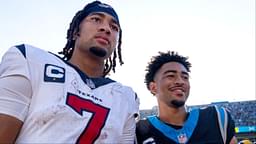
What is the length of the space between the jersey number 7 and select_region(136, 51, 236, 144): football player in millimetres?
951

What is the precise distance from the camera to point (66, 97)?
6.73ft

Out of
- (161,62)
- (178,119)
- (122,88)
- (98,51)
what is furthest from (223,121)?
(98,51)

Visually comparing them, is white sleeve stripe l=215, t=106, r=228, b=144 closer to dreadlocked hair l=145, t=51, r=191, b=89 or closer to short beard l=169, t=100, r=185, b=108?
short beard l=169, t=100, r=185, b=108

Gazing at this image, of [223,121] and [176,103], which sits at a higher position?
[176,103]

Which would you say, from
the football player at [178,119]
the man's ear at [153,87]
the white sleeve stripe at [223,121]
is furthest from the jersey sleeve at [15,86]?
the man's ear at [153,87]

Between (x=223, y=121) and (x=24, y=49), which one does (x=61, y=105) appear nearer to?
(x=24, y=49)

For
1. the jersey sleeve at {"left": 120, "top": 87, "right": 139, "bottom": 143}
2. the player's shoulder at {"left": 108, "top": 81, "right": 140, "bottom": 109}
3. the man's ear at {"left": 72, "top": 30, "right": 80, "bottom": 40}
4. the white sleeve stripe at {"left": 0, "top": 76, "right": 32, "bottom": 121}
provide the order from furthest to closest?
the man's ear at {"left": 72, "top": 30, "right": 80, "bottom": 40}, the player's shoulder at {"left": 108, "top": 81, "right": 140, "bottom": 109}, the jersey sleeve at {"left": 120, "top": 87, "right": 139, "bottom": 143}, the white sleeve stripe at {"left": 0, "top": 76, "right": 32, "bottom": 121}

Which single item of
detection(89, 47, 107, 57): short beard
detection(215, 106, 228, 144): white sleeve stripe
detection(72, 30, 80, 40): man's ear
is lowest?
detection(215, 106, 228, 144): white sleeve stripe

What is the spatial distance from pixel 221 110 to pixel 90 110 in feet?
5.40

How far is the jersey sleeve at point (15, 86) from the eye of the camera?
1.86 metres

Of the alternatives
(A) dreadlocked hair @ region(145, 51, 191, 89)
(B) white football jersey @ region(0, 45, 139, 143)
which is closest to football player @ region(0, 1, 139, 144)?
(B) white football jersey @ region(0, 45, 139, 143)

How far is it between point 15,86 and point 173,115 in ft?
5.99

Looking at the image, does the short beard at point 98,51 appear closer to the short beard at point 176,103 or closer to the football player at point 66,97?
the football player at point 66,97

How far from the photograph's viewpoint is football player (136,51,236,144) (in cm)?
300
